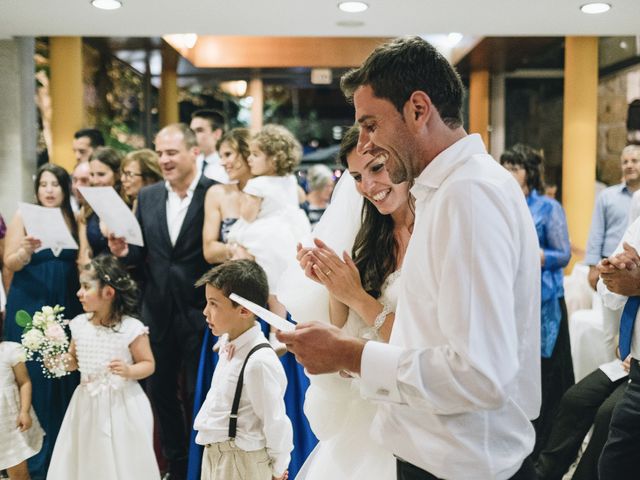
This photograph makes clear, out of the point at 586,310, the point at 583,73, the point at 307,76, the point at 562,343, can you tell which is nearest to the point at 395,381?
the point at 562,343

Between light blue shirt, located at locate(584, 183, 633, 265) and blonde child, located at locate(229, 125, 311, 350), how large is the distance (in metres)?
1.96

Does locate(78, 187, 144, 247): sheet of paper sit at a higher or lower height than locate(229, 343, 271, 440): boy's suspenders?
higher

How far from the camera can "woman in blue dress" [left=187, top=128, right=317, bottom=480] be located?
10.5ft

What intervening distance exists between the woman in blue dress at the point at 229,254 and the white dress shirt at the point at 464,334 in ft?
6.02

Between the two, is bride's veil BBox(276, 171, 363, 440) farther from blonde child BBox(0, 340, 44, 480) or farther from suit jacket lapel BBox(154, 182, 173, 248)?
blonde child BBox(0, 340, 44, 480)

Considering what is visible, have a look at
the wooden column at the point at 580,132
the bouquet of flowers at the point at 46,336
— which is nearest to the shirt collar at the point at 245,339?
the bouquet of flowers at the point at 46,336

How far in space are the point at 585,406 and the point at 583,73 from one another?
387 centimetres

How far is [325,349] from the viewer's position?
1.32 m

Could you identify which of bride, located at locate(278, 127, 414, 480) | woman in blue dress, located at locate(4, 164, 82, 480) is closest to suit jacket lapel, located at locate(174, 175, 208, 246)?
woman in blue dress, located at locate(4, 164, 82, 480)

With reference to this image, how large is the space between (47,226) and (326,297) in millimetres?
2053

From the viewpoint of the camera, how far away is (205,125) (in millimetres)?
5473

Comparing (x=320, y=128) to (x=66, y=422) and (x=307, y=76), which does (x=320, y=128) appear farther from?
(x=66, y=422)

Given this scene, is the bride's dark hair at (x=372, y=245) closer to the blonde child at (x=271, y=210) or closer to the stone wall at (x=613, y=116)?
the blonde child at (x=271, y=210)

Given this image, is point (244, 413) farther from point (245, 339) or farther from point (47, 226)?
point (47, 226)
